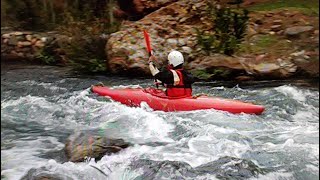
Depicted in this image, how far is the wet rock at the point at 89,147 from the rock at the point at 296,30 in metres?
5.83

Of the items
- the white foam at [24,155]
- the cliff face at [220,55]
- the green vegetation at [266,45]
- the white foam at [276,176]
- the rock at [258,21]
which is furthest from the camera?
the rock at [258,21]

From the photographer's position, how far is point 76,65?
34.0 feet

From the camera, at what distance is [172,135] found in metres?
5.78

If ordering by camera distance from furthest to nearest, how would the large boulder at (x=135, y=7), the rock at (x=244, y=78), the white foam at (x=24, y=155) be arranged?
the large boulder at (x=135, y=7)
the rock at (x=244, y=78)
the white foam at (x=24, y=155)

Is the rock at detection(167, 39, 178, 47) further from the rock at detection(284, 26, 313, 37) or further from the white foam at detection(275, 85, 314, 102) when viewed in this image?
the white foam at detection(275, 85, 314, 102)

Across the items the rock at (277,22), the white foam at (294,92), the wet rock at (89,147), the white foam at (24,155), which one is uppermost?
the wet rock at (89,147)

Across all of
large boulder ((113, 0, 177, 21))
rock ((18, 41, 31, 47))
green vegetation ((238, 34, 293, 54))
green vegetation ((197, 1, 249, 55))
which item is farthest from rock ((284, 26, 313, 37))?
rock ((18, 41, 31, 47))

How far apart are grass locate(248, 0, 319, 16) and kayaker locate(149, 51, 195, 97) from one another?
15.7 ft

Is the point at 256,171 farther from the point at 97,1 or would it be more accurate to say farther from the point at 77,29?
the point at 97,1

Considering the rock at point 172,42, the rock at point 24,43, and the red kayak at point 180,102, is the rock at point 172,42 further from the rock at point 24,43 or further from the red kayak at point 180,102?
the rock at point 24,43

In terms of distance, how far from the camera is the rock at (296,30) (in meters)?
9.70

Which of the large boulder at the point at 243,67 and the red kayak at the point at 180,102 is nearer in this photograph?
the red kayak at the point at 180,102

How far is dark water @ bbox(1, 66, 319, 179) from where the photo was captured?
440cm

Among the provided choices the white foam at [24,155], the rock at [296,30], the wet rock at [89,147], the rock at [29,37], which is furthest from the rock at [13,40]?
the wet rock at [89,147]
